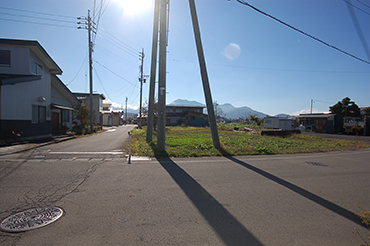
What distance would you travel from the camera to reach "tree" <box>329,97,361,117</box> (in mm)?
44000

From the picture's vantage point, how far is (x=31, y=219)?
3.42 meters

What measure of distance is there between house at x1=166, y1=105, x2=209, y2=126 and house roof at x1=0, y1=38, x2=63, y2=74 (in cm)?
3371

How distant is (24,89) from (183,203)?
44.6 feet

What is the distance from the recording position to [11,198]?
165 inches

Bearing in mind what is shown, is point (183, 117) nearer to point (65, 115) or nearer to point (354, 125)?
point (354, 125)

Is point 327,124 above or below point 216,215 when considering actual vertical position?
above

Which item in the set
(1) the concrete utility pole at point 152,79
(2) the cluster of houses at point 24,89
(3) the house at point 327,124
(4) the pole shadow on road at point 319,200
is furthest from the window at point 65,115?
(3) the house at point 327,124

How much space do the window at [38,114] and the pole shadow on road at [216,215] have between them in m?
12.5

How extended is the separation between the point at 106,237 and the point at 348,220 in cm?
396

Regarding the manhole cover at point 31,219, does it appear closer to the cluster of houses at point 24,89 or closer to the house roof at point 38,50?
the cluster of houses at point 24,89

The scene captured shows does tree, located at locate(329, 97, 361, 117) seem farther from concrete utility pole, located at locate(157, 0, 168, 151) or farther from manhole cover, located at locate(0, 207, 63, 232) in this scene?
manhole cover, located at locate(0, 207, 63, 232)

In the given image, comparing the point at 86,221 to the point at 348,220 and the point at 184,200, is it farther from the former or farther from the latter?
the point at 348,220

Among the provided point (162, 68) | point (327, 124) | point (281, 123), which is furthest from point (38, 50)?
point (327, 124)

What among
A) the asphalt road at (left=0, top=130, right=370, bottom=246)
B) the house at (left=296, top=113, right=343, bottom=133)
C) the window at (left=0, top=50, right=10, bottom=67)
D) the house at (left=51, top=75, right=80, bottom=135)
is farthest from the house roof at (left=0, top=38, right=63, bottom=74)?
the house at (left=296, top=113, right=343, bottom=133)
